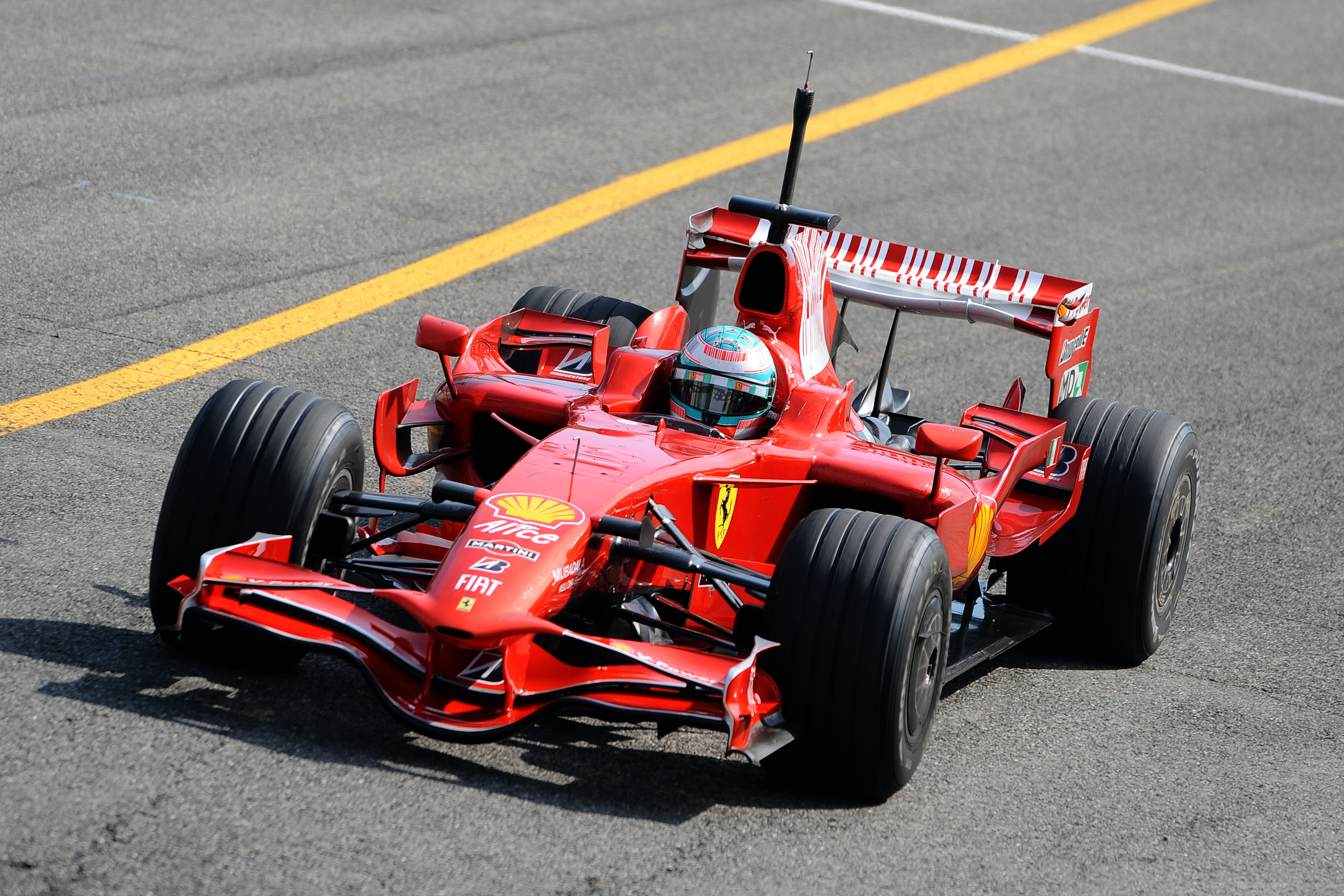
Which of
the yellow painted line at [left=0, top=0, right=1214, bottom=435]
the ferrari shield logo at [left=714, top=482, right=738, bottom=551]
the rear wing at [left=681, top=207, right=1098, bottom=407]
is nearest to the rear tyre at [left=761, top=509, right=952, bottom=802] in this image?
the ferrari shield logo at [left=714, top=482, right=738, bottom=551]

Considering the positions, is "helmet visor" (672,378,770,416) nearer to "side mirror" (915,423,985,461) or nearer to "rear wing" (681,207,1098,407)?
"side mirror" (915,423,985,461)

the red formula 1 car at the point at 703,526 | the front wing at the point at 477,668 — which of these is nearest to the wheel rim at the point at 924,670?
the red formula 1 car at the point at 703,526

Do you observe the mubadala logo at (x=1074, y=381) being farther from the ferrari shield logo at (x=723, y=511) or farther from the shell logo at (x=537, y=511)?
the shell logo at (x=537, y=511)

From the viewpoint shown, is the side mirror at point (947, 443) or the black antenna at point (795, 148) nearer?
the side mirror at point (947, 443)

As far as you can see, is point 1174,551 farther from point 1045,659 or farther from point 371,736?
point 371,736

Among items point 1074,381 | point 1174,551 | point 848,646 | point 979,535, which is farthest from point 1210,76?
point 848,646

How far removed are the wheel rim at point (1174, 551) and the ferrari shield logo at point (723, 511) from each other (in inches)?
84.3

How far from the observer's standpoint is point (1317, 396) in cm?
1148

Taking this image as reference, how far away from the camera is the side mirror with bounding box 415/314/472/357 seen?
6625 millimetres

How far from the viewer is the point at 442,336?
21.7ft

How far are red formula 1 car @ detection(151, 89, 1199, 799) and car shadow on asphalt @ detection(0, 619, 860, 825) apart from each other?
16 centimetres

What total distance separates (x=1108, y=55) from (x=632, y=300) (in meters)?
10.3

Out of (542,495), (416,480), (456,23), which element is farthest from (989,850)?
(456,23)

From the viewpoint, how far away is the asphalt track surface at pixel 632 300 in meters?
4.99
